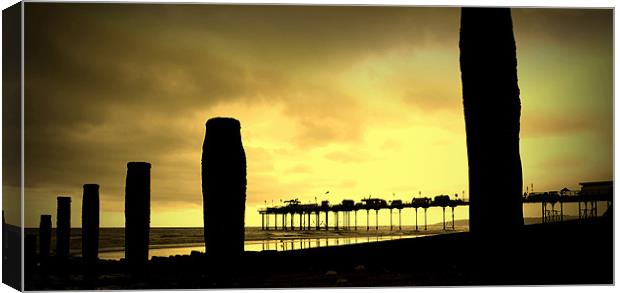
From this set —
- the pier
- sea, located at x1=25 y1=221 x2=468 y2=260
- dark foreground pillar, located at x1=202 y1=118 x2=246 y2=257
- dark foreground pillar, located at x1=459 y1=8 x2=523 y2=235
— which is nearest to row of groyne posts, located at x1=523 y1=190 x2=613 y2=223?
the pier

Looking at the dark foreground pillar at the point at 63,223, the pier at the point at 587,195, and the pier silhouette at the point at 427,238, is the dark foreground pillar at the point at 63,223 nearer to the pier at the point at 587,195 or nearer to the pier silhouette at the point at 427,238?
the pier silhouette at the point at 427,238

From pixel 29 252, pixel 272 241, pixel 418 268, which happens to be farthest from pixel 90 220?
pixel 272 241

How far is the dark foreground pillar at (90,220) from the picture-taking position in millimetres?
→ 11367

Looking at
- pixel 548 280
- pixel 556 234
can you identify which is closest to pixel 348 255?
pixel 556 234

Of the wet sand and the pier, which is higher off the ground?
the pier

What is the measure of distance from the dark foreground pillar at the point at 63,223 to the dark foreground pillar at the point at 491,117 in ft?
19.7

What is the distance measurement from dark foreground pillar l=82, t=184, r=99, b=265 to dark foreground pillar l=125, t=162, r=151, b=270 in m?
1.46

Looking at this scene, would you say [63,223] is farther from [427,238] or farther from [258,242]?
[258,242]

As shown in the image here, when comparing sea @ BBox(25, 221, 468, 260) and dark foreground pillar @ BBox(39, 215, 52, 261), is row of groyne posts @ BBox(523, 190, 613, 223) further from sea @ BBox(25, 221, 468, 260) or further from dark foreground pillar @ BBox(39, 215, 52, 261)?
dark foreground pillar @ BBox(39, 215, 52, 261)

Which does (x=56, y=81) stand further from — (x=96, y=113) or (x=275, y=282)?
(x=275, y=282)

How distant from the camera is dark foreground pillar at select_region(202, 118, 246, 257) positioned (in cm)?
843

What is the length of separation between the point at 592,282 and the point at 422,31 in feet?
11.2

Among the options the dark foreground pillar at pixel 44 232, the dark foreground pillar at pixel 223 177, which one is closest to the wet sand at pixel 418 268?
the dark foreground pillar at pixel 223 177

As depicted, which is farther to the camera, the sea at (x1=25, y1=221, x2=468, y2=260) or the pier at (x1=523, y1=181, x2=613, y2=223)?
the sea at (x1=25, y1=221, x2=468, y2=260)
